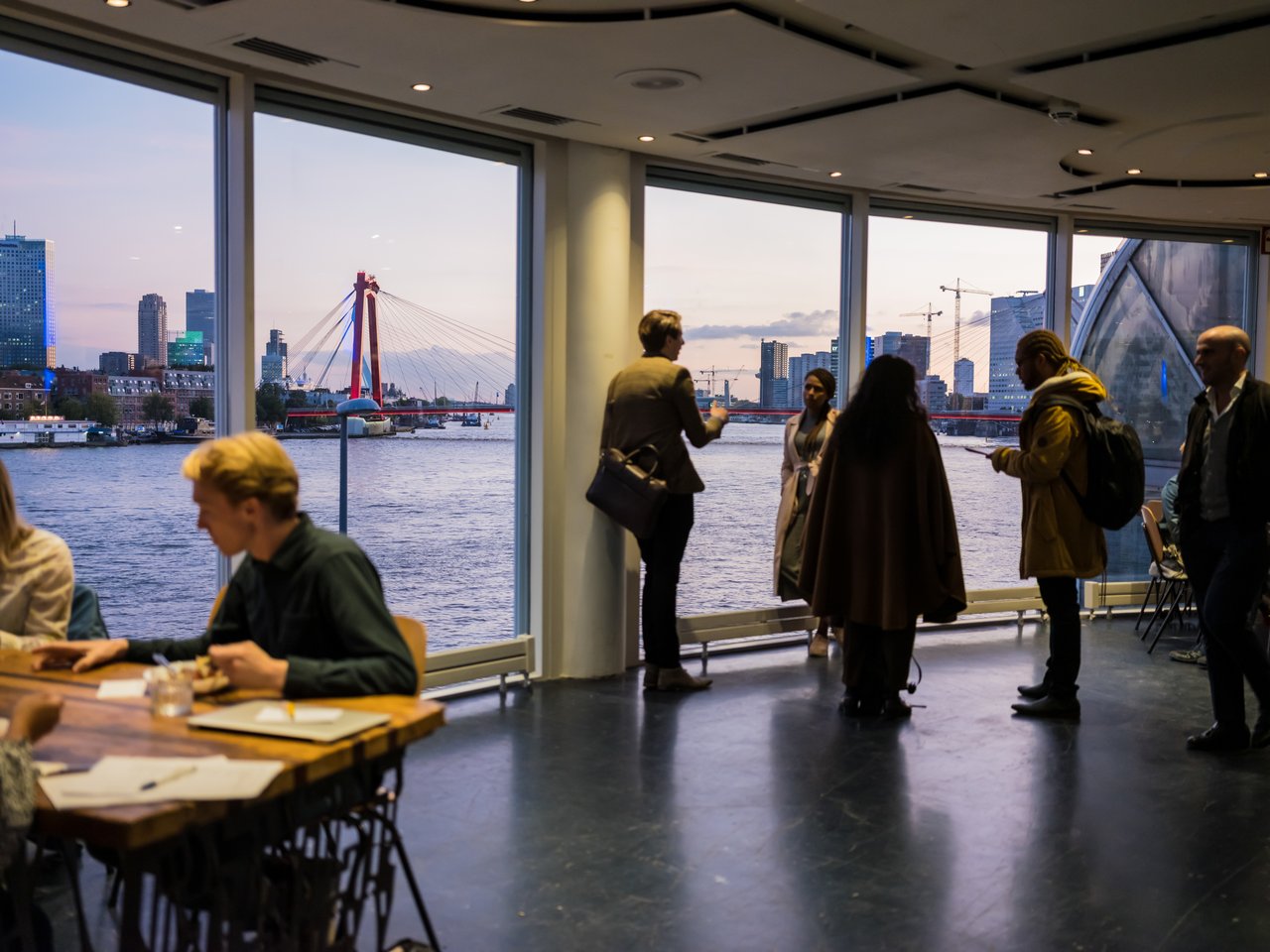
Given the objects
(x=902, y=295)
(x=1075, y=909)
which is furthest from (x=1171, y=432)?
(x=1075, y=909)

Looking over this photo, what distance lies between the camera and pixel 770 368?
7.61m

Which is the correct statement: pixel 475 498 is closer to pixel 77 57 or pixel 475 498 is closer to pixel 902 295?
pixel 77 57

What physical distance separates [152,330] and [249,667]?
309cm

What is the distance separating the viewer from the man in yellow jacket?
17.4ft

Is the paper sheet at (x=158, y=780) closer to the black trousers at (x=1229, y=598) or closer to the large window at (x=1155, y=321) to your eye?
the black trousers at (x=1229, y=598)

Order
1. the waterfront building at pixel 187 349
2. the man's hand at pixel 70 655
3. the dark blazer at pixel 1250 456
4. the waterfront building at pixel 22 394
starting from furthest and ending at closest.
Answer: the waterfront building at pixel 187 349
the dark blazer at pixel 1250 456
the waterfront building at pixel 22 394
the man's hand at pixel 70 655

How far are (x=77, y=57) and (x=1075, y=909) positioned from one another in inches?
178

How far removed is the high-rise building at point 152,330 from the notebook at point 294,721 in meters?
3.09

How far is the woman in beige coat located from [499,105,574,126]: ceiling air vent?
2059 mm

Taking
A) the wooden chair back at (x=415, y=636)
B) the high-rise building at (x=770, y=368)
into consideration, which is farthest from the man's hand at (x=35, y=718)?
the high-rise building at (x=770, y=368)

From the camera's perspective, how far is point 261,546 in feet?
8.13

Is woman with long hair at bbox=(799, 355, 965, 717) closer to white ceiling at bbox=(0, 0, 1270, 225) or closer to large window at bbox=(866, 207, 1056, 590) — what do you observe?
white ceiling at bbox=(0, 0, 1270, 225)

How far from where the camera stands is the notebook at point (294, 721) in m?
2.07

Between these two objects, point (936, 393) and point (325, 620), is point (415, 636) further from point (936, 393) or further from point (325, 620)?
point (936, 393)
